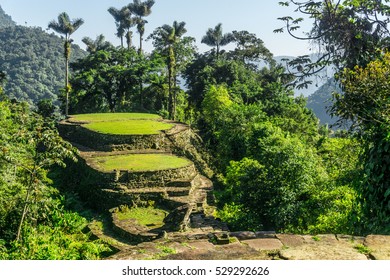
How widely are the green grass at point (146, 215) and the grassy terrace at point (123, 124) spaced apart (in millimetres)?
5645

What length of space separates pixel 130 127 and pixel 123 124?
104 cm

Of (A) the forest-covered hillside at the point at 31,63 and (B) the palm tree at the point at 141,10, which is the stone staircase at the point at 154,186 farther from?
(A) the forest-covered hillside at the point at 31,63

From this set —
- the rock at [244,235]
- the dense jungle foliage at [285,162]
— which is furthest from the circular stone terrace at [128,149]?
the rock at [244,235]

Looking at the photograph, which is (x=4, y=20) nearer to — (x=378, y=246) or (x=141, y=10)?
(x=141, y=10)

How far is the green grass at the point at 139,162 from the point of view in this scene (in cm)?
1625

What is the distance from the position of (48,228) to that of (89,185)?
4064 millimetres

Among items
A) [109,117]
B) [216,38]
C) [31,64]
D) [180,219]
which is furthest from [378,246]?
[31,64]

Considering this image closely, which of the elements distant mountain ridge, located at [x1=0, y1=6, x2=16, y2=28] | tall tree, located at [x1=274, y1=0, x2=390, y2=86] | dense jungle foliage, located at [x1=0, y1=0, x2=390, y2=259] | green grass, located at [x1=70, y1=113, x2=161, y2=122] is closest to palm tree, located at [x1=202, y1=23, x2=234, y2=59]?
dense jungle foliage, located at [x1=0, y1=0, x2=390, y2=259]

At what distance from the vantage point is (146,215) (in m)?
14.4

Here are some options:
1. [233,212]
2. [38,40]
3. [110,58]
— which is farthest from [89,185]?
[38,40]

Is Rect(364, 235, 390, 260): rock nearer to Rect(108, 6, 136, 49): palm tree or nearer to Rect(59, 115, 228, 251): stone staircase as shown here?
Rect(59, 115, 228, 251): stone staircase

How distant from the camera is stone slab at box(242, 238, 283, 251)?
12.7 feet

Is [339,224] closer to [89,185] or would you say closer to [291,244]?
[291,244]

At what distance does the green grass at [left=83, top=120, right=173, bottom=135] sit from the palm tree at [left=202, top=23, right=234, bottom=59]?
16487 mm
